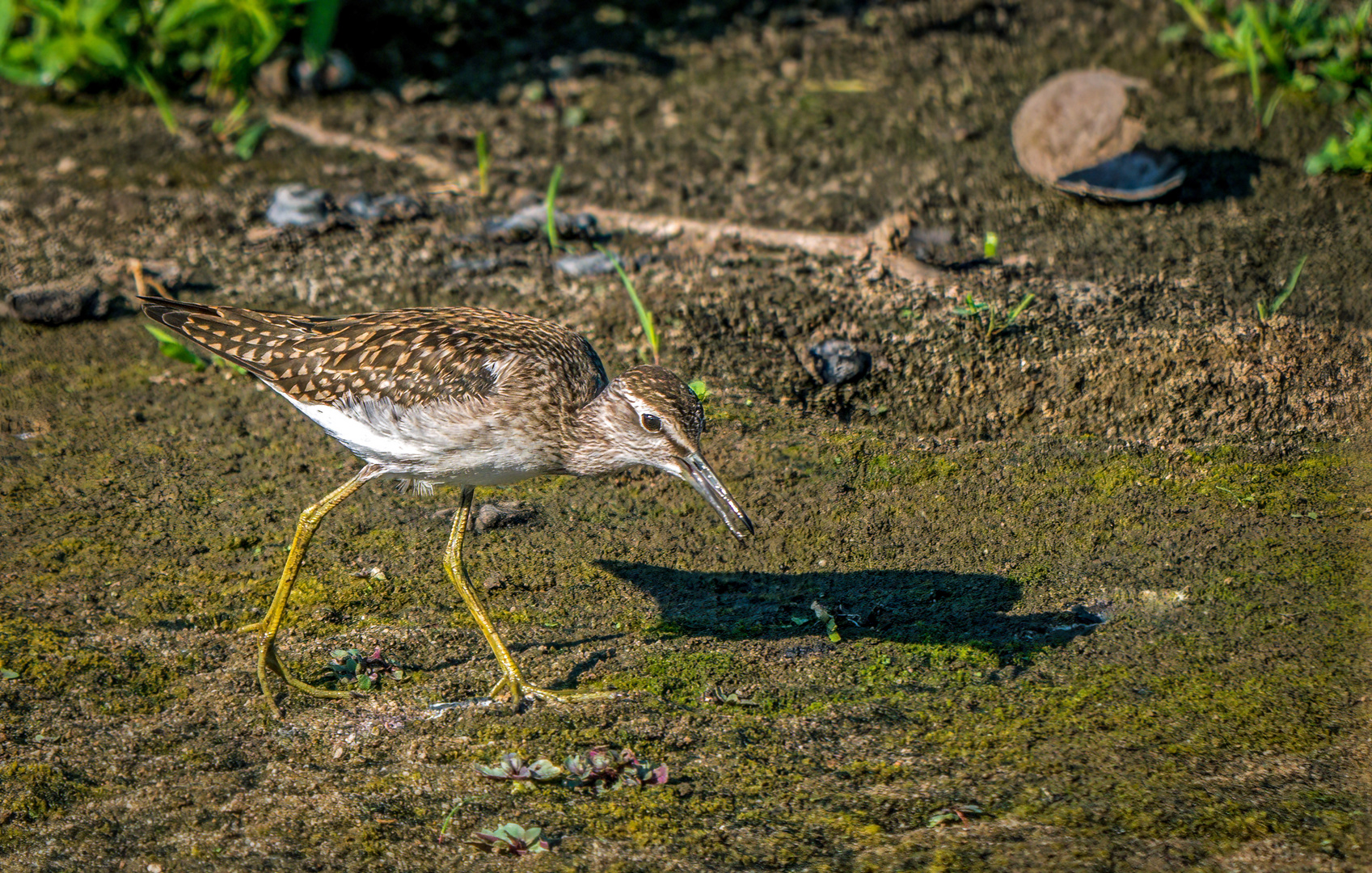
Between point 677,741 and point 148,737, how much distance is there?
74.0 inches

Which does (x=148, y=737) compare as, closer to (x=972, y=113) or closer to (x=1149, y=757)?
(x=1149, y=757)

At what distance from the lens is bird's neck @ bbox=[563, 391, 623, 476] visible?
4883 mm

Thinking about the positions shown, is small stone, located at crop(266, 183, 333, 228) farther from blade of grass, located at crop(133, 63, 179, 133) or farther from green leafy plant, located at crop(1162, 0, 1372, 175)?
green leafy plant, located at crop(1162, 0, 1372, 175)

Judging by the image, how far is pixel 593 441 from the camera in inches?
193

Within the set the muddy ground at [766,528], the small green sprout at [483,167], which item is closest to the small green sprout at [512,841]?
the muddy ground at [766,528]

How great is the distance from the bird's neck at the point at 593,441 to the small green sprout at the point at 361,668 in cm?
106

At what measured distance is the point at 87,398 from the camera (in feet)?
21.2

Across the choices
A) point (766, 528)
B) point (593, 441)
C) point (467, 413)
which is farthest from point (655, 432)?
point (766, 528)

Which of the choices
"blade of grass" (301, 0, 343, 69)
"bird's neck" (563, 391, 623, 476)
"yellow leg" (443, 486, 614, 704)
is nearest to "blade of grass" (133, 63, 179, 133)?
Answer: "blade of grass" (301, 0, 343, 69)

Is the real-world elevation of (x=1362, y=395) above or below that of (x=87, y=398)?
above

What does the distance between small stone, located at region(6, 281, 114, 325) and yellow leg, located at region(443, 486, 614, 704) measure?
340cm

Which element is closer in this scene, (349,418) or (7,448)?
(349,418)

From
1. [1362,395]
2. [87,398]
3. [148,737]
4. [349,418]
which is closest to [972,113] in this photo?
[1362,395]

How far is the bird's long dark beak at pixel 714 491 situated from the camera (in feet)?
15.1
